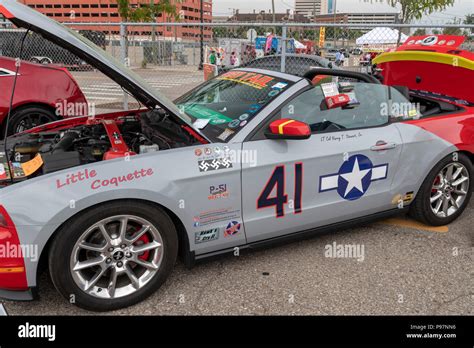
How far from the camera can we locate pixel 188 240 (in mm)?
2721

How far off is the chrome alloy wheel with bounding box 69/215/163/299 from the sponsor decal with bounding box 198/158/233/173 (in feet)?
1.63

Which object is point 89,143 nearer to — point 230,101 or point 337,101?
point 230,101

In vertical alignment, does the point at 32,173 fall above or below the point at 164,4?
below

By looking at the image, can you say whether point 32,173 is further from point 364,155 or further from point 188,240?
point 364,155

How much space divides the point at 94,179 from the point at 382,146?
224cm

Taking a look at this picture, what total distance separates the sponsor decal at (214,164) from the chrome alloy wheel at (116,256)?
50 centimetres

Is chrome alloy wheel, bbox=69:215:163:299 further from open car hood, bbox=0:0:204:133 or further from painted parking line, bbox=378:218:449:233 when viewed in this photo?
painted parking line, bbox=378:218:449:233

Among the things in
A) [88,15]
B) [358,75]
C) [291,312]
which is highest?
[88,15]

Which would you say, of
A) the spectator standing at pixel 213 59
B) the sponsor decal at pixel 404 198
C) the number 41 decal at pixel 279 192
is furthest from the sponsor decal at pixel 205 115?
the spectator standing at pixel 213 59

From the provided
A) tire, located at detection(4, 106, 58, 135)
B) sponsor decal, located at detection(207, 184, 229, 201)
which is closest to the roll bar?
sponsor decal, located at detection(207, 184, 229, 201)

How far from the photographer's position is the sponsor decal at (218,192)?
→ 2.69 metres

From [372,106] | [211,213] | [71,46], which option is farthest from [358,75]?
[71,46]

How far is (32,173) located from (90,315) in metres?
0.99

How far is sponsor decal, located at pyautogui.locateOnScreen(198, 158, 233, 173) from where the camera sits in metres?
2.66
